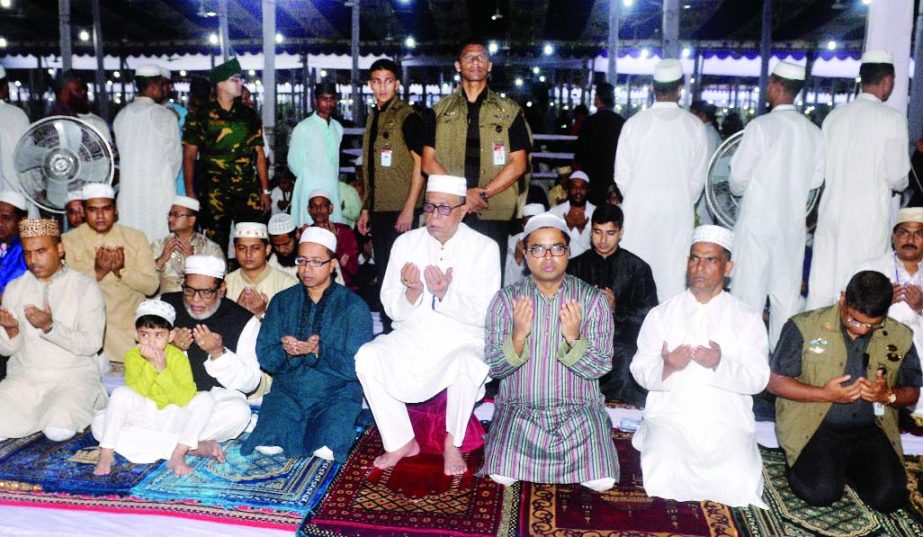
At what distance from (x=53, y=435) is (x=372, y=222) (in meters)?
2.33

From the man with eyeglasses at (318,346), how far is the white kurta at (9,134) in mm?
3626

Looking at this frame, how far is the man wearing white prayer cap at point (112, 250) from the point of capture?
15.9ft

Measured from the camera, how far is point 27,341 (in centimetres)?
406

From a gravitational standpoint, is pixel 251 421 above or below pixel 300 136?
below

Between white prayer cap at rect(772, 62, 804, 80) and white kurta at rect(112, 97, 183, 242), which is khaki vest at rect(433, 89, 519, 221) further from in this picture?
white kurta at rect(112, 97, 183, 242)

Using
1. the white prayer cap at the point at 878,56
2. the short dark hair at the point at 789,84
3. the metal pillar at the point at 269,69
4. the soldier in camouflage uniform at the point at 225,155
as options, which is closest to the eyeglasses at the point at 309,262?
the soldier in camouflage uniform at the point at 225,155

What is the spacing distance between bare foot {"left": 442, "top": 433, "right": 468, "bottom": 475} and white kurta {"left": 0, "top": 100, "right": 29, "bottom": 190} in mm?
4586

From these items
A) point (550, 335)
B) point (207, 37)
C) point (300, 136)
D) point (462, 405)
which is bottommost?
point (462, 405)

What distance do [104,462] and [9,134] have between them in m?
3.97

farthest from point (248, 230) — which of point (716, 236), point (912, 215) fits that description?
point (912, 215)

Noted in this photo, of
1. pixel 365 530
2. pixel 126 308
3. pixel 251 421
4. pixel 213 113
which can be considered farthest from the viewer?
pixel 213 113

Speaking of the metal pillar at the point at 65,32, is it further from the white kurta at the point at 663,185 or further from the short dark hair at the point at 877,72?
the short dark hair at the point at 877,72

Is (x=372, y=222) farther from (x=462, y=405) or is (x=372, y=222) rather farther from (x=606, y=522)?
(x=606, y=522)

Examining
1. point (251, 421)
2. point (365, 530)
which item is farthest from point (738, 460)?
point (251, 421)
